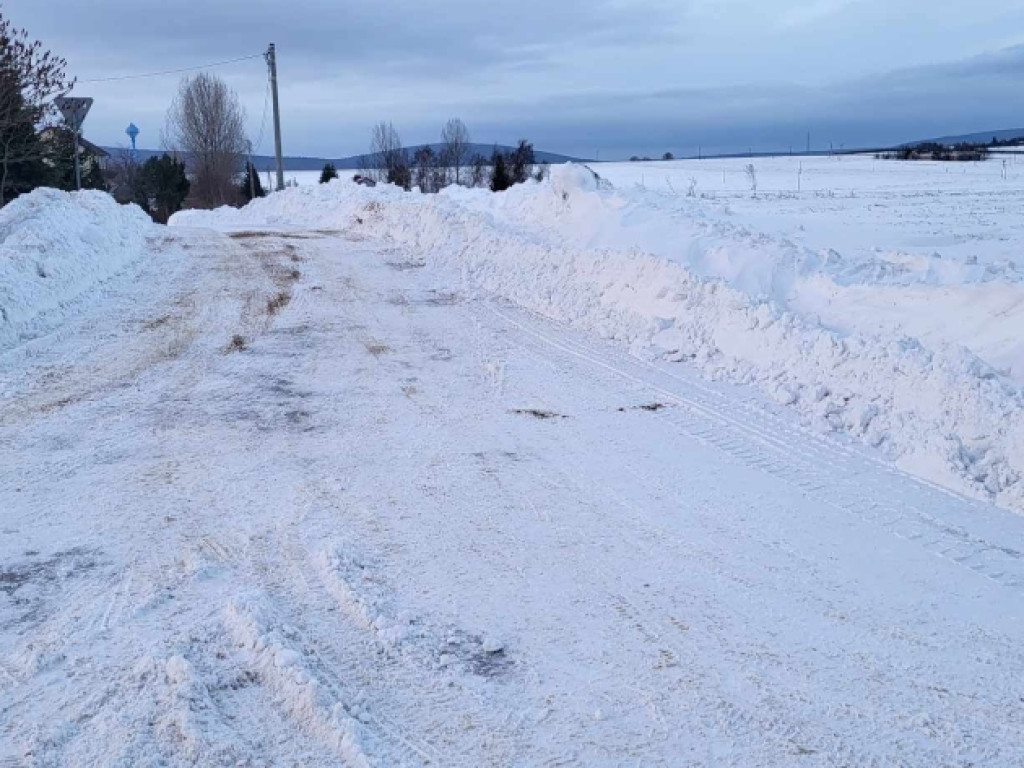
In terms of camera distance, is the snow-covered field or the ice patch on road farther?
the ice patch on road

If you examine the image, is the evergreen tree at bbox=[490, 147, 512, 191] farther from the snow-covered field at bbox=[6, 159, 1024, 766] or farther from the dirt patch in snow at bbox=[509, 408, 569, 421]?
the dirt patch in snow at bbox=[509, 408, 569, 421]

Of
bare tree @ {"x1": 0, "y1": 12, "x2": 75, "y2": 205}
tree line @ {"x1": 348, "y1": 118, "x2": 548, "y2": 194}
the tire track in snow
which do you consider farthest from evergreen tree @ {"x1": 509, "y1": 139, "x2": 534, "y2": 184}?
the tire track in snow

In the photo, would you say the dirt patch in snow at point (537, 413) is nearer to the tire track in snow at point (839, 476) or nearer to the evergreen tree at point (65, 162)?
the tire track in snow at point (839, 476)

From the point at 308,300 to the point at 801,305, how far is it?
6.25 m

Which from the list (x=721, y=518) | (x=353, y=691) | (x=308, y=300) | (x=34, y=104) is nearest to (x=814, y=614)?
(x=721, y=518)

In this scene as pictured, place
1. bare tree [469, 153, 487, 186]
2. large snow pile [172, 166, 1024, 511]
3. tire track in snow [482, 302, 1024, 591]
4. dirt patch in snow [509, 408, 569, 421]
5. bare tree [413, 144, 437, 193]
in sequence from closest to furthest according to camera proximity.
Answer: tire track in snow [482, 302, 1024, 591] < large snow pile [172, 166, 1024, 511] < dirt patch in snow [509, 408, 569, 421] < bare tree [469, 153, 487, 186] < bare tree [413, 144, 437, 193]

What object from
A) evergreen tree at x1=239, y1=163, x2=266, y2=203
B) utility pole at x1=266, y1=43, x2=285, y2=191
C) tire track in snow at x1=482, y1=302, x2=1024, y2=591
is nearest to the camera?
tire track in snow at x1=482, y1=302, x2=1024, y2=591

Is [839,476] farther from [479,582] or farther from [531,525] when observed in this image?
[479,582]

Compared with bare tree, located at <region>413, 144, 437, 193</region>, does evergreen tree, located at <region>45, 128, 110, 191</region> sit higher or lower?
lower

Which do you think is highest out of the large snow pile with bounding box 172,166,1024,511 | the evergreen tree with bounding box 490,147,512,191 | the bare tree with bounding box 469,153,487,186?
the bare tree with bounding box 469,153,487,186

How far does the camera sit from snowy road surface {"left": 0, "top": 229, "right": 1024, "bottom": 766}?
10.2 ft

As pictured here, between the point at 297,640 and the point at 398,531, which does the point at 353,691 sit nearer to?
the point at 297,640

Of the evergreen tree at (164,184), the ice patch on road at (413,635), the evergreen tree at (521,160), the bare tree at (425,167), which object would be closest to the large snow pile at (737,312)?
the ice patch on road at (413,635)

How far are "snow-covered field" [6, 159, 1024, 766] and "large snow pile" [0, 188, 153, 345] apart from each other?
5.7 inches
